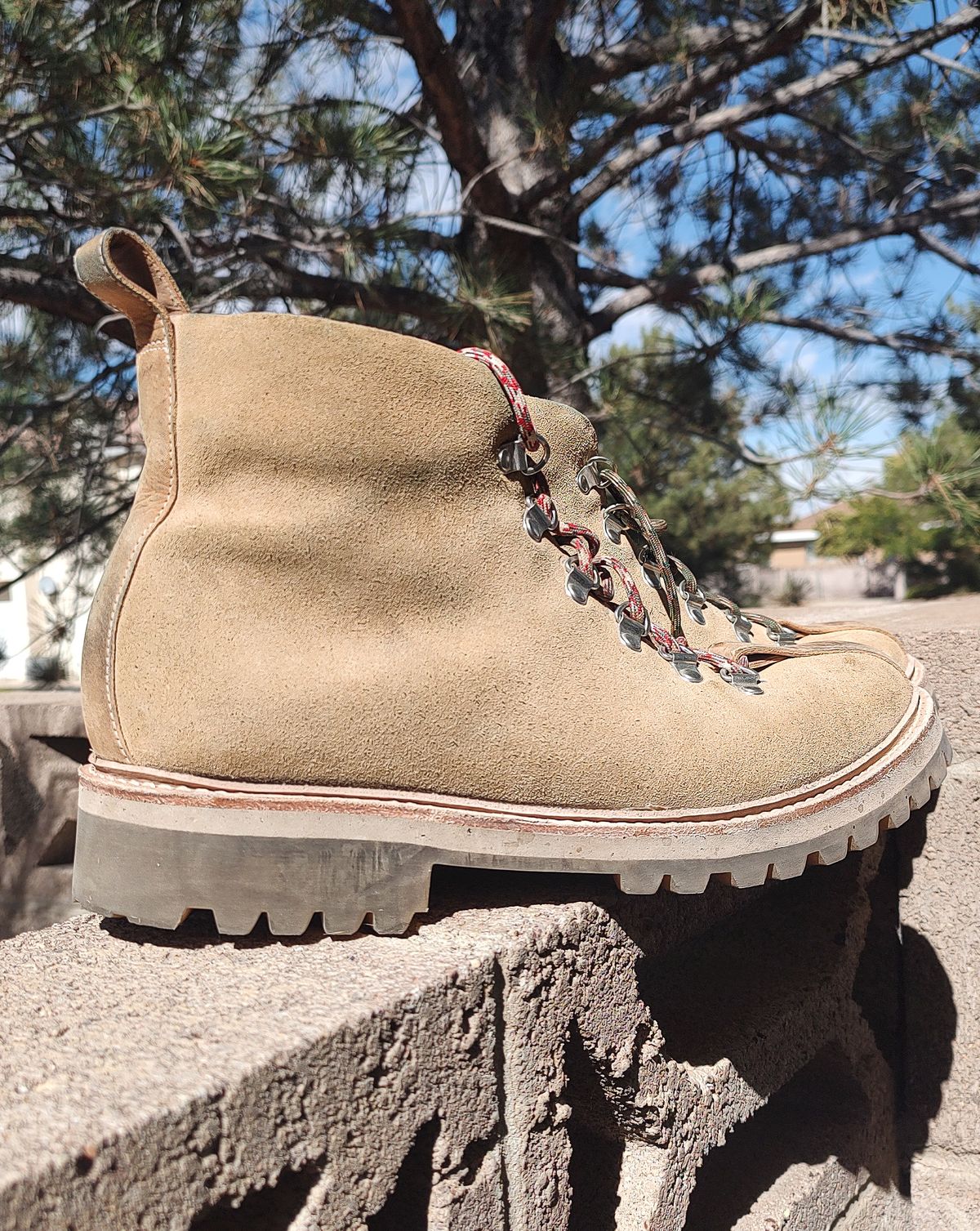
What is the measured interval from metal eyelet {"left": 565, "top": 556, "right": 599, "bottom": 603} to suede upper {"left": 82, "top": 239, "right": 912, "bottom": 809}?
0.05 ft

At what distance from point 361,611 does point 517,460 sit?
0.63 feet

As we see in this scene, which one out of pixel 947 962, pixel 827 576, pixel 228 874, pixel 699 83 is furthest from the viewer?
pixel 827 576

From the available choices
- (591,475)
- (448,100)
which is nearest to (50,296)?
(448,100)

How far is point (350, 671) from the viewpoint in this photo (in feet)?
2.37

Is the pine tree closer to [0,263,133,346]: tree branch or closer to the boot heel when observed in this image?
[0,263,133,346]: tree branch

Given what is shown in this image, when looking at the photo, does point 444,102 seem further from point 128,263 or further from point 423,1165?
point 423,1165

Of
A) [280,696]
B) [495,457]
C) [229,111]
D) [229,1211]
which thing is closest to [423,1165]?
[229,1211]

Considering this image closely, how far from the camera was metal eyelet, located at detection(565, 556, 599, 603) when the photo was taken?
826 millimetres

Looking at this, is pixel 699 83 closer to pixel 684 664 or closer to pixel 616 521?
pixel 616 521

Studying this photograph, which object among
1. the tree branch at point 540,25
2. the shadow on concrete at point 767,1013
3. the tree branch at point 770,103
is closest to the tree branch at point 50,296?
the tree branch at point 770,103

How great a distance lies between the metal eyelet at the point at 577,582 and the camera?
83 cm

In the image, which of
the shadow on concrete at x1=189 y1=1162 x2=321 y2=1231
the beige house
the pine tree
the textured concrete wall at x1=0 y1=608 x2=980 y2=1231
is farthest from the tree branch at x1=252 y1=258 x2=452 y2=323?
the beige house

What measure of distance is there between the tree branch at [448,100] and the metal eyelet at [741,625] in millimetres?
1497

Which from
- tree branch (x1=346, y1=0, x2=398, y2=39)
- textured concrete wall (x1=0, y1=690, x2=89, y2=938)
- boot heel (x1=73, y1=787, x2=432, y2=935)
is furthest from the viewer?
tree branch (x1=346, y1=0, x2=398, y2=39)
